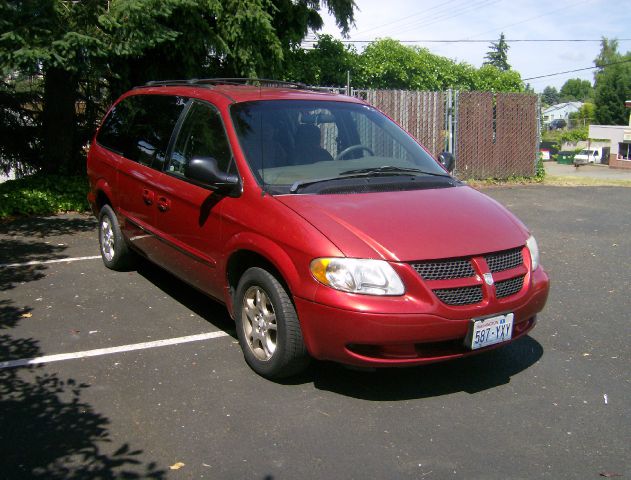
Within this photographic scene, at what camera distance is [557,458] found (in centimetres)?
356

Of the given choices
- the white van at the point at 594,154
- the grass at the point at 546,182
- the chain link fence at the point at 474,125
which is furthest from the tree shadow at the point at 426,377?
the white van at the point at 594,154

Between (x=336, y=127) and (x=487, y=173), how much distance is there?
1117cm

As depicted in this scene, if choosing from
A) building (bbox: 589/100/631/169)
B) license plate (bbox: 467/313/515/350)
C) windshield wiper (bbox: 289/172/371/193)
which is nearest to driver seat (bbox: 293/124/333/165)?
windshield wiper (bbox: 289/172/371/193)

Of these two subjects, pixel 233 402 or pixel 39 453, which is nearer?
pixel 39 453

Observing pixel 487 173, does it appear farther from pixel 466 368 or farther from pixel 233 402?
pixel 233 402

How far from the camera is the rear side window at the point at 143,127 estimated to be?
5848 millimetres

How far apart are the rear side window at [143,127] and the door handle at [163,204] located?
11.8 inches

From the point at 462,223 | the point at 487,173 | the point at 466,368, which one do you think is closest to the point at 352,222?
the point at 462,223

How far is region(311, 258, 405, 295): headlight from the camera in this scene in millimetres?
3877

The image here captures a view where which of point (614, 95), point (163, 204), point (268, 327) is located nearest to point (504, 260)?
point (268, 327)

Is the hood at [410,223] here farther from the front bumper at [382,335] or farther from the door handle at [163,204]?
the door handle at [163,204]

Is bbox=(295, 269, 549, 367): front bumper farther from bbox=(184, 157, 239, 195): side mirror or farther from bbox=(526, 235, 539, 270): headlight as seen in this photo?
bbox=(184, 157, 239, 195): side mirror

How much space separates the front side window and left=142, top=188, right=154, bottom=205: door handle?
1.18 ft

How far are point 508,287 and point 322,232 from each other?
1236 millimetres
